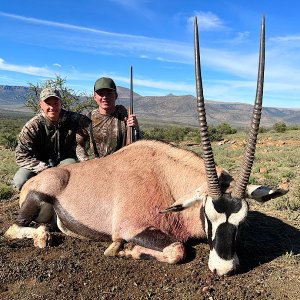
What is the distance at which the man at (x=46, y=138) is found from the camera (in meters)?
7.00

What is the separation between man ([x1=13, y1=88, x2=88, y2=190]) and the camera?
7.00 m

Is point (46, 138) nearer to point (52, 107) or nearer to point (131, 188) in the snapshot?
point (52, 107)

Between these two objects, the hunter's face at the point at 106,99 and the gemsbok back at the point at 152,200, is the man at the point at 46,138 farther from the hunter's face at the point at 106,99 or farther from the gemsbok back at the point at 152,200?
the gemsbok back at the point at 152,200

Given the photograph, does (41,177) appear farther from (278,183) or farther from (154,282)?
(278,183)

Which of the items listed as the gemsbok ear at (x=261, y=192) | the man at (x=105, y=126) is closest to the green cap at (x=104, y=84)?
the man at (x=105, y=126)

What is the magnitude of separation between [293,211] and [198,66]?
438cm

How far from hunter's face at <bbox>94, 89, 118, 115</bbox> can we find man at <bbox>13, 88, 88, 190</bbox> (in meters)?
0.40

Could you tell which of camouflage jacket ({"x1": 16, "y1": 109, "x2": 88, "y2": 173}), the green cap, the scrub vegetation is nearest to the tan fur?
the scrub vegetation

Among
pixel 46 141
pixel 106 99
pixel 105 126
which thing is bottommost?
pixel 46 141

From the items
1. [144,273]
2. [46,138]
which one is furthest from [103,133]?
[144,273]

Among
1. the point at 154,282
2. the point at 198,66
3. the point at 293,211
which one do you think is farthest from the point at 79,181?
the point at 293,211

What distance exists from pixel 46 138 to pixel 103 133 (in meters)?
1.08

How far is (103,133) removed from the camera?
774 centimetres

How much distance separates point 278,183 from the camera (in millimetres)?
10430
